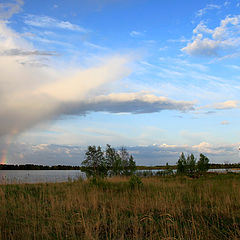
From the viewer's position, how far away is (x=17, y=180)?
1513cm

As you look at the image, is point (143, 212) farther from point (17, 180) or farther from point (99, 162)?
point (99, 162)

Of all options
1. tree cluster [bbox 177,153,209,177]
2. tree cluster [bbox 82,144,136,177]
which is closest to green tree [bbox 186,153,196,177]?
tree cluster [bbox 177,153,209,177]

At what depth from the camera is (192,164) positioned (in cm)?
3906

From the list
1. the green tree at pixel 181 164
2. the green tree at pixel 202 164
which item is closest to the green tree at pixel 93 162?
the green tree at pixel 181 164

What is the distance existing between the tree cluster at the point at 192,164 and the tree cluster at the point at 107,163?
27.6ft

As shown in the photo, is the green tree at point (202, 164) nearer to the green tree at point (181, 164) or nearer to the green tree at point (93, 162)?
the green tree at point (181, 164)

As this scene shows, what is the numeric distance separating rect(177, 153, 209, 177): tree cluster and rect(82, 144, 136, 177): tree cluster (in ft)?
27.6

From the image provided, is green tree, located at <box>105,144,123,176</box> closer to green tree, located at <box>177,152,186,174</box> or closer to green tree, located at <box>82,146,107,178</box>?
green tree, located at <box>82,146,107,178</box>

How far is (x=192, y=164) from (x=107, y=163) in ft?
47.2

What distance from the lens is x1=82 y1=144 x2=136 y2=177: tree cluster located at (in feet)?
108

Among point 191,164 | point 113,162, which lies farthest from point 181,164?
point 113,162

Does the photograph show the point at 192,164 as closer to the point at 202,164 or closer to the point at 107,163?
the point at 202,164

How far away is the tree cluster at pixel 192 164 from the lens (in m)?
37.3

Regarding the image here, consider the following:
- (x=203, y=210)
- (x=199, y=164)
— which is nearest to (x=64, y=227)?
(x=203, y=210)
